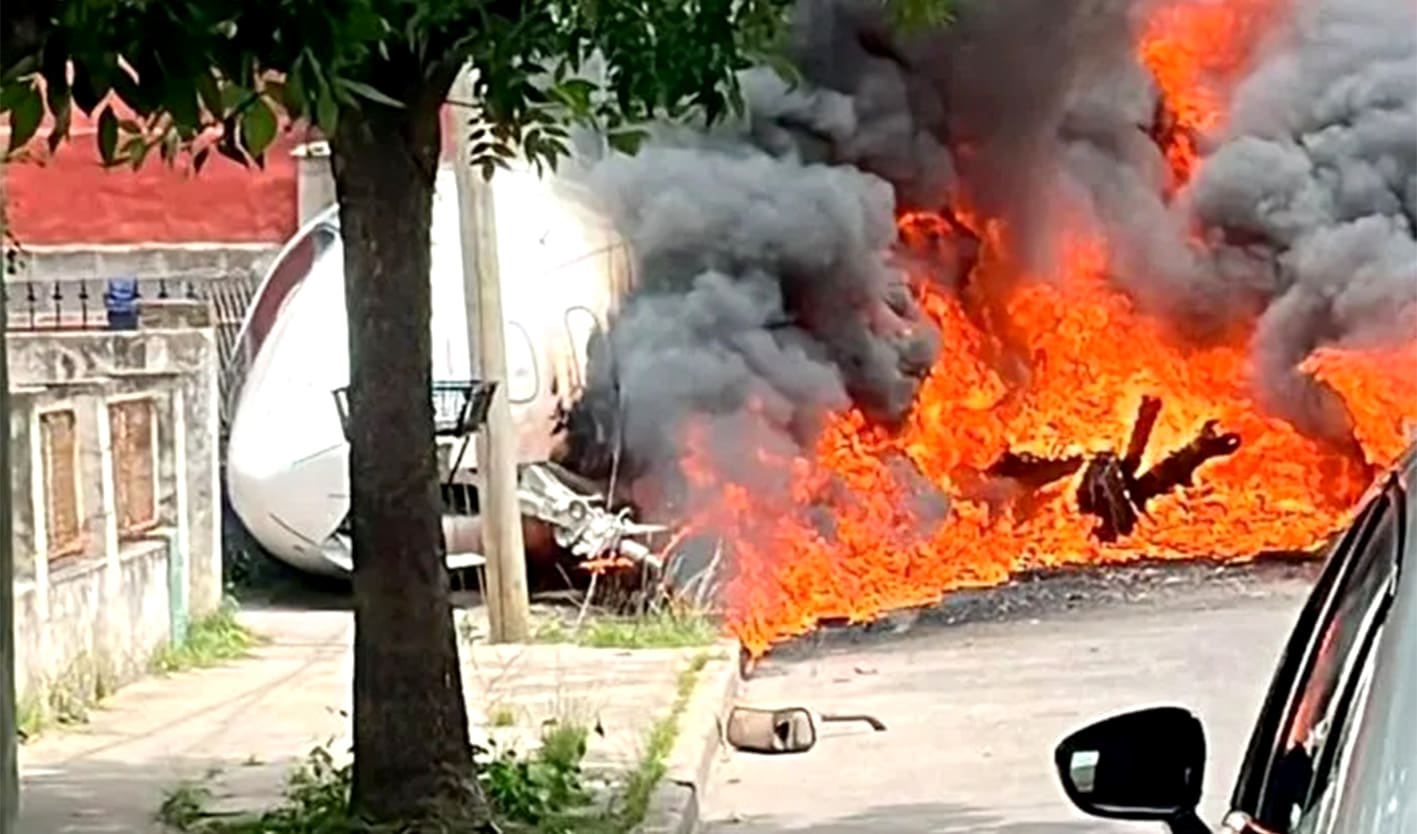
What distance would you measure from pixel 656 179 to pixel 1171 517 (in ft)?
14.4

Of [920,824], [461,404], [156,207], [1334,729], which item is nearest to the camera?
[1334,729]

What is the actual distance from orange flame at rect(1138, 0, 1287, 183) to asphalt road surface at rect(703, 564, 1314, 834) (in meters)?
3.01

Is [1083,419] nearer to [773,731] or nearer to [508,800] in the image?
[773,731]

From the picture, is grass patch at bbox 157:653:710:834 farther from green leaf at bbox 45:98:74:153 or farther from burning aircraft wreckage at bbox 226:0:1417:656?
burning aircraft wreckage at bbox 226:0:1417:656

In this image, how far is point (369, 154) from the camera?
8.73 meters

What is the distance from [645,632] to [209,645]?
91.7 inches

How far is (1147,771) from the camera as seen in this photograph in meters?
3.93

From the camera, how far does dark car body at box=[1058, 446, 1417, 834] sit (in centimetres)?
255

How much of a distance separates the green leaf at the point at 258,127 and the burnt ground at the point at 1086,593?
35.9 ft

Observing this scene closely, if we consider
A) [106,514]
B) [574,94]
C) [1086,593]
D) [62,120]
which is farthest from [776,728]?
[62,120]

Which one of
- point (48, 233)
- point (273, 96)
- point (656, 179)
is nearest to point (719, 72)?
point (273, 96)

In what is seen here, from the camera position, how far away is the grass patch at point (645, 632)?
1452cm

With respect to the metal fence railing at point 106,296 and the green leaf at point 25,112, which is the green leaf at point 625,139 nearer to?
the green leaf at point 25,112

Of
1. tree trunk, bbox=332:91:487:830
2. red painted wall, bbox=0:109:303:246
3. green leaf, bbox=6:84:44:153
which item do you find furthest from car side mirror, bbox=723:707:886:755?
red painted wall, bbox=0:109:303:246
